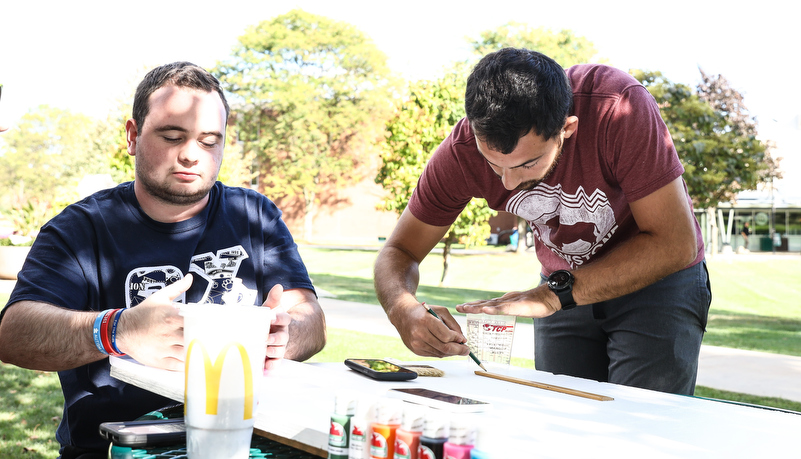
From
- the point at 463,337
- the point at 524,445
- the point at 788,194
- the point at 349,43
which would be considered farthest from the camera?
the point at 349,43

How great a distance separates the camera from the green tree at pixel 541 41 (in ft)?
104

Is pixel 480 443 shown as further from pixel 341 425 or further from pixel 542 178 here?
pixel 542 178

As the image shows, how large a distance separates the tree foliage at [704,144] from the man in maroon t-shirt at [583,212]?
14563mm

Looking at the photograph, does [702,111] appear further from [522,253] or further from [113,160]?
[113,160]

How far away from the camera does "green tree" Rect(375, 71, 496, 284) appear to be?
16.1 metres

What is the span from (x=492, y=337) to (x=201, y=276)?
1.01 metres

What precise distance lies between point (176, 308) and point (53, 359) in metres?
0.69

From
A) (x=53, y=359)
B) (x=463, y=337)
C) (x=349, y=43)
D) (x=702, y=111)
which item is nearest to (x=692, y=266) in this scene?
(x=463, y=337)

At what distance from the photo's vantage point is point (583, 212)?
8.18 feet

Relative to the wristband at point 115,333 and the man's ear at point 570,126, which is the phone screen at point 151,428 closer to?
the wristband at point 115,333

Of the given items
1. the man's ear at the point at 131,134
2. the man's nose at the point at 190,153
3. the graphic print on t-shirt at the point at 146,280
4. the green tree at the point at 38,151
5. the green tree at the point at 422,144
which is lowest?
the graphic print on t-shirt at the point at 146,280

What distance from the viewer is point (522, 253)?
2608 centimetres

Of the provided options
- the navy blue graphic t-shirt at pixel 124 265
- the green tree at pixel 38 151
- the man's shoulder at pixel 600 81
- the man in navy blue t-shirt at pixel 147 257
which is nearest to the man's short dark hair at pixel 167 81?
the man in navy blue t-shirt at pixel 147 257

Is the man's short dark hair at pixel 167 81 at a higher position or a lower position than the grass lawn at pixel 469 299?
higher
